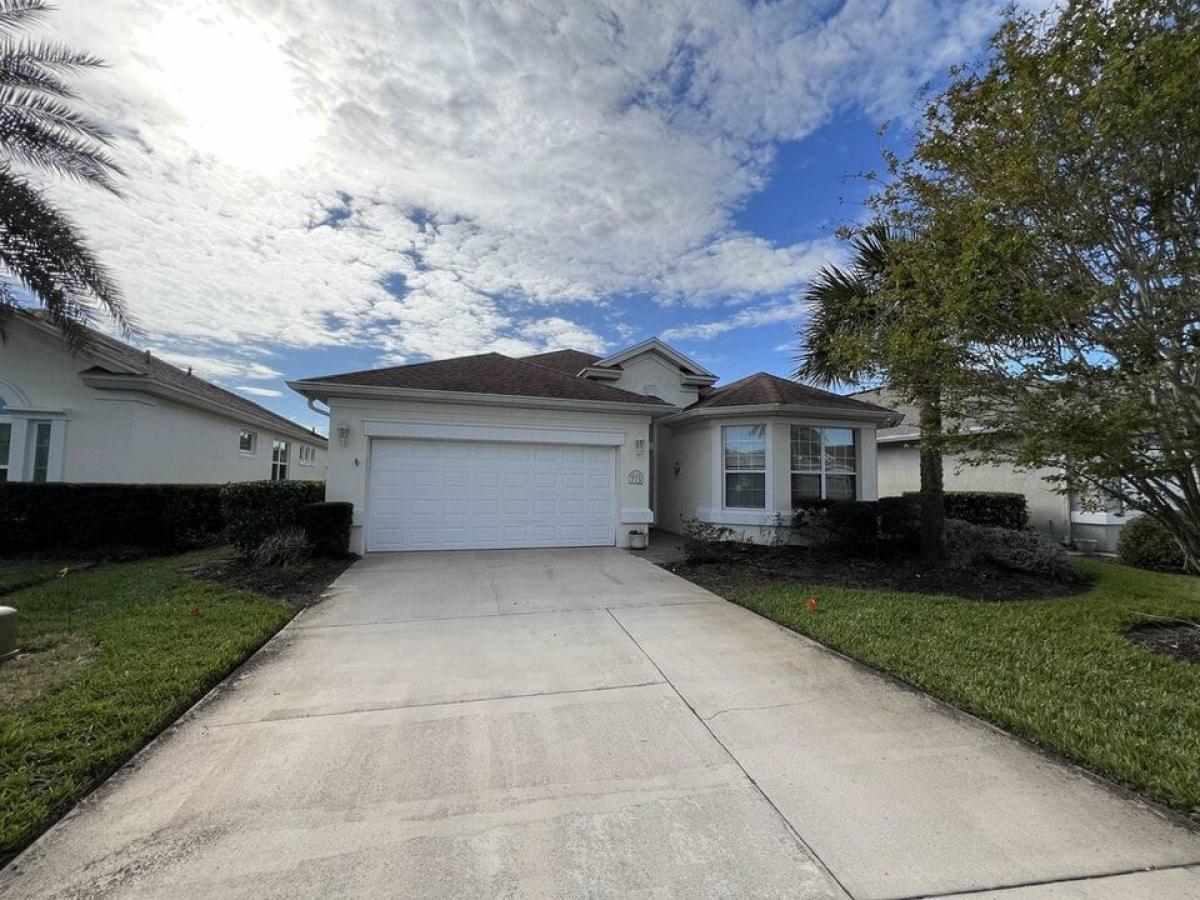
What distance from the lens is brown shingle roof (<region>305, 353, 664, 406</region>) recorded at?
1059cm

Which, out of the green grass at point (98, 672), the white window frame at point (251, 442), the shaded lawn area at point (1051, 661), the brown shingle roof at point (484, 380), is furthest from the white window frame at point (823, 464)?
the white window frame at point (251, 442)

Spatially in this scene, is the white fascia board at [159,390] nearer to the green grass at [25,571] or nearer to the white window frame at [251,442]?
the white window frame at [251,442]

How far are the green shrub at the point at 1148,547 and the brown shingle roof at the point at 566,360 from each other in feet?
44.8

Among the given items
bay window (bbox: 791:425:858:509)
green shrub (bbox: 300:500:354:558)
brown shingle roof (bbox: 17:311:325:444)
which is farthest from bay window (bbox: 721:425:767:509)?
brown shingle roof (bbox: 17:311:325:444)

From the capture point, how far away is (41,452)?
11.4m

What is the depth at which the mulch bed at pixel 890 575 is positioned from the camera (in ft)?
25.4

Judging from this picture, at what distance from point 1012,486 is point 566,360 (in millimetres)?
13457

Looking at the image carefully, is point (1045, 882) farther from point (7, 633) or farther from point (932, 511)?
point (932, 511)

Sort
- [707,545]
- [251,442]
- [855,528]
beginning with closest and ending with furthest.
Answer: [707,545]
[855,528]
[251,442]

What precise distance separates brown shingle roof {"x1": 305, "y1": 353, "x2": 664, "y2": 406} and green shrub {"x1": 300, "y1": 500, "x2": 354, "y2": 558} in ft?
7.71

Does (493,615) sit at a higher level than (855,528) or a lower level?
lower

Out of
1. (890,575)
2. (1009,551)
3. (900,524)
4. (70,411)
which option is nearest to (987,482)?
(900,524)

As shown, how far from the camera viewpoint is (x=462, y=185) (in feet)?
34.0

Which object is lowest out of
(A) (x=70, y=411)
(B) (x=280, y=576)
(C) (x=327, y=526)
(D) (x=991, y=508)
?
(B) (x=280, y=576)
